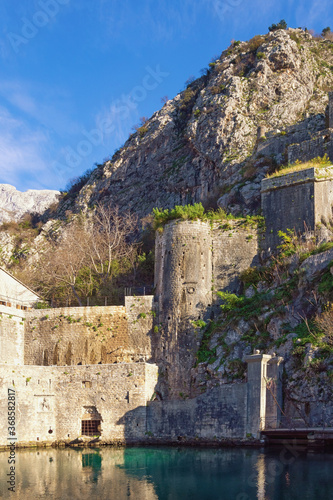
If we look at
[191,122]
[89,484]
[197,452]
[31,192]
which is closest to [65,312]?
[197,452]

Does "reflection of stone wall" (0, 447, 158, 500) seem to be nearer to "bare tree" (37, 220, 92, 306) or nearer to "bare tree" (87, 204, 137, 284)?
"bare tree" (37, 220, 92, 306)

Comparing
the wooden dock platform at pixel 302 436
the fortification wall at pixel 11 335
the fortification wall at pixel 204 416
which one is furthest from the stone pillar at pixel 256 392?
the fortification wall at pixel 11 335

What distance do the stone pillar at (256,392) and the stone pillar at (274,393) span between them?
22cm

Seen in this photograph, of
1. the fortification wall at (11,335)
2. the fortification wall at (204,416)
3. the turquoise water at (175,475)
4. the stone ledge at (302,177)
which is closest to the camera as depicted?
the turquoise water at (175,475)

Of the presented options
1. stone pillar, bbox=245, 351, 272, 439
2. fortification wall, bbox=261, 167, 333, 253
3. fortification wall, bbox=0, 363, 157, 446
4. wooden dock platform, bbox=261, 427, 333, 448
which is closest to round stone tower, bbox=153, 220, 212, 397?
fortification wall, bbox=0, 363, 157, 446

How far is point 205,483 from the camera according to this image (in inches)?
915

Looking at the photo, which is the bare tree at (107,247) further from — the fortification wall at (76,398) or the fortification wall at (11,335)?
the fortification wall at (76,398)

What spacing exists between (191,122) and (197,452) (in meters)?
30.9

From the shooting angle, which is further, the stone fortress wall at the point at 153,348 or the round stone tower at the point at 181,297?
the round stone tower at the point at 181,297

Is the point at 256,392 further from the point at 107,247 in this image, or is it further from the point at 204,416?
the point at 107,247

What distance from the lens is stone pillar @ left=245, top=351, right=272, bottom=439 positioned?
29156 mm

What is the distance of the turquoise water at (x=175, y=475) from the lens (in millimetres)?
21750

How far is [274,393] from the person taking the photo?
29.6 metres

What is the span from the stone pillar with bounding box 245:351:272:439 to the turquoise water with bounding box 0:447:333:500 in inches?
50.5
